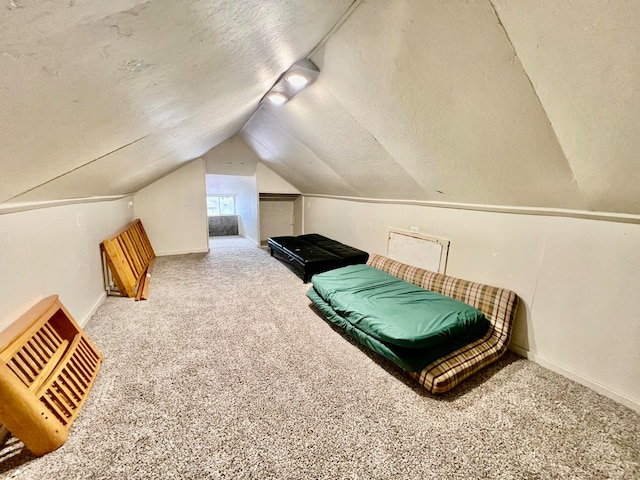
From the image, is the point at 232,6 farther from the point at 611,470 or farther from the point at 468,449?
the point at 611,470

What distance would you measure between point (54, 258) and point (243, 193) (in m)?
4.41

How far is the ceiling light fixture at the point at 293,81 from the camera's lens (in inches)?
72.2

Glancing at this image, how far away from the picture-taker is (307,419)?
137 cm

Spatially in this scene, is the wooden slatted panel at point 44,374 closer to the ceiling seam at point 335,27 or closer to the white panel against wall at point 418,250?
the ceiling seam at point 335,27

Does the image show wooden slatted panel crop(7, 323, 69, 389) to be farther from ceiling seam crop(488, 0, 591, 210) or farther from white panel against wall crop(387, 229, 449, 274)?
white panel against wall crop(387, 229, 449, 274)

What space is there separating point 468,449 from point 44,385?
214cm

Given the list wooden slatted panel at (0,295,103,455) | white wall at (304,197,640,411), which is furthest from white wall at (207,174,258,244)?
white wall at (304,197,640,411)

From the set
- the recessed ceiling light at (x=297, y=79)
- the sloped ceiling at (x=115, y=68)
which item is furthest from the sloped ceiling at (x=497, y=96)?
the sloped ceiling at (x=115, y=68)

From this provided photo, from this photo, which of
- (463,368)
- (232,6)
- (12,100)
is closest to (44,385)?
(12,100)

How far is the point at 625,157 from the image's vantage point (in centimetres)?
123

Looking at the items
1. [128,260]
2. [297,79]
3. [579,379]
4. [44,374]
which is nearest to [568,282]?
[579,379]

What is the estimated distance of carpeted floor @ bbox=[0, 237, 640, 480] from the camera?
114 cm

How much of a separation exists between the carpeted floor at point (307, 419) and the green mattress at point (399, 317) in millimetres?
177

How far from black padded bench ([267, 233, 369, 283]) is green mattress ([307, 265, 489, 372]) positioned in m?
0.75
